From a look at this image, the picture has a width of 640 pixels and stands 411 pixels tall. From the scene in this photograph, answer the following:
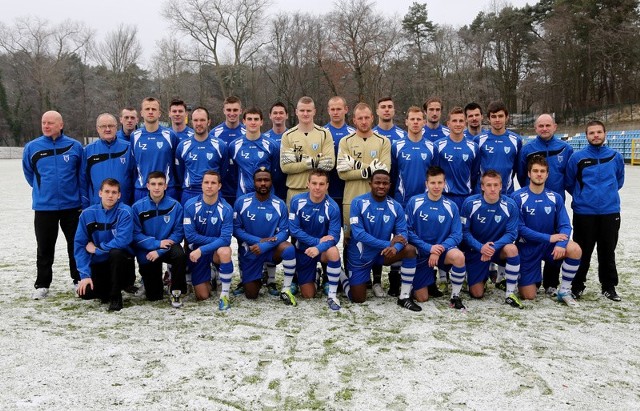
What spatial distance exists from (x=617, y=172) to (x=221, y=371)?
15.7ft

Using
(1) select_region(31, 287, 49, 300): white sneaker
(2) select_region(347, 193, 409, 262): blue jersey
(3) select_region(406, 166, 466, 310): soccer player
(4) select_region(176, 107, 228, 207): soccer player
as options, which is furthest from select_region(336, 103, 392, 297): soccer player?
(1) select_region(31, 287, 49, 300): white sneaker

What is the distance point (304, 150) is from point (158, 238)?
6.23 ft

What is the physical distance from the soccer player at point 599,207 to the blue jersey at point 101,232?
4.90 meters

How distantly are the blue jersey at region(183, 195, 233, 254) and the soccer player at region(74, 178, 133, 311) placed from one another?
601mm

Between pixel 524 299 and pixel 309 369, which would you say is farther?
pixel 524 299

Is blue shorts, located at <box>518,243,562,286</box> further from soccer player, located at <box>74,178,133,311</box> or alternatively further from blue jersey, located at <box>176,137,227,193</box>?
soccer player, located at <box>74,178,133,311</box>

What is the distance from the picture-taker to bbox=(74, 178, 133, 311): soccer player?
5078mm

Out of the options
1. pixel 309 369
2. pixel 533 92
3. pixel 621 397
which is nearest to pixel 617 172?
pixel 621 397

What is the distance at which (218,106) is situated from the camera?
148 ft

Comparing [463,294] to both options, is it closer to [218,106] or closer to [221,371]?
[221,371]

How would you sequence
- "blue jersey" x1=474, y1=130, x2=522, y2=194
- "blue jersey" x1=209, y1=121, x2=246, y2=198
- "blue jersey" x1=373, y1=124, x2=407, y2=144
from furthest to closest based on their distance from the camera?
"blue jersey" x1=209, y1=121, x2=246, y2=198
"blue jersey" x1=373, y1=124, x2=407, y2=144
"blue jersey" x1=474, y1=130, x2=522, y2=194

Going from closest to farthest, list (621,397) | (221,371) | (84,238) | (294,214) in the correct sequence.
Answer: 1. (621,397)
2. (221,371)
3. (84,238)
4. (294,214)

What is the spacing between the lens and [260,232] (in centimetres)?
554

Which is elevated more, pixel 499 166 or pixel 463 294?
pixel 499 166
